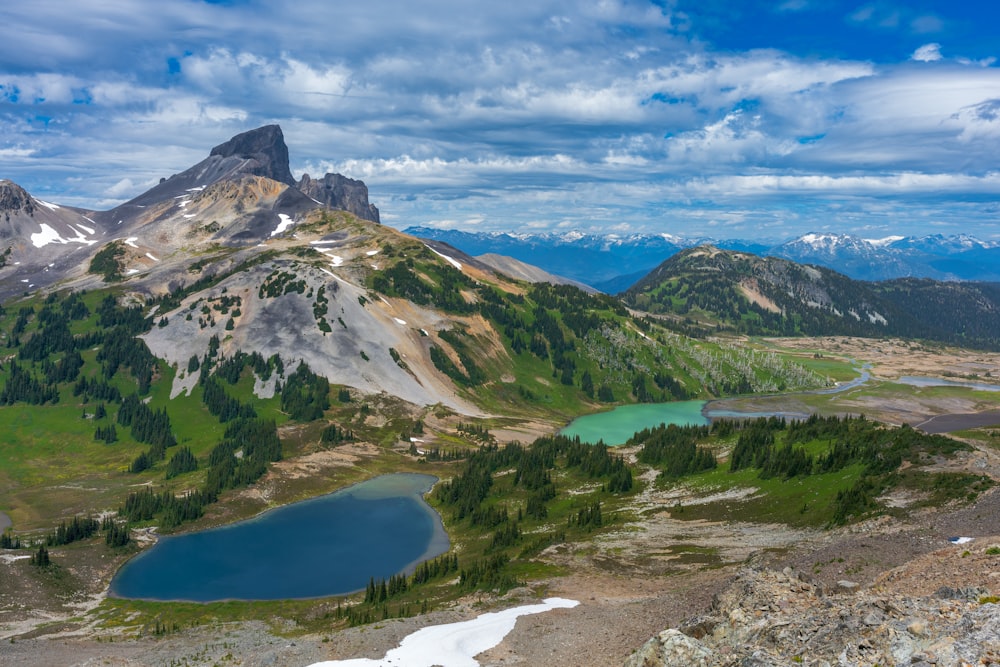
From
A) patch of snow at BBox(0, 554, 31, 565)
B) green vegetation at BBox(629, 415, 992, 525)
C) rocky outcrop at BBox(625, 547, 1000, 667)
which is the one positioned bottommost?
patch of snow at BBox(0, 554, 31, 565)

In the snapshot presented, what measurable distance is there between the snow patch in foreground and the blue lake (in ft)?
140

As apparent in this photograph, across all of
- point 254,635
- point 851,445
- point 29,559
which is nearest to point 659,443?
point 851,445

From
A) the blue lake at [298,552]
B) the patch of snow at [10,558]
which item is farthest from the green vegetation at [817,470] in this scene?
the patch of snow at [10,558]

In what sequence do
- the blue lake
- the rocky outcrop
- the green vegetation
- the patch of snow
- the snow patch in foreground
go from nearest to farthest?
the rocky outcrop, the snow patch in foreground, the green vegetation, the patch of snow, the blue lake

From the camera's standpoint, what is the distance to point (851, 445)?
88375 mm

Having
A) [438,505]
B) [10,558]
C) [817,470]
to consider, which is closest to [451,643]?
[817,470]

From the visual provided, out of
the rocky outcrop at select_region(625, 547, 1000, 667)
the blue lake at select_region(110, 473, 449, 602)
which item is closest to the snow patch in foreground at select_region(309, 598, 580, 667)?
the rocky outcrop at select_region(625, 547, 1000, 667)

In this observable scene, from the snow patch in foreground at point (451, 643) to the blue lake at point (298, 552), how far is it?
4271 centimetres

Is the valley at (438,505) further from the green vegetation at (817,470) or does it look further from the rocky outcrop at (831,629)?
the rocky outcrop at (831,629)

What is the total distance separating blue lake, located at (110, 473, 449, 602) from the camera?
8956 cm

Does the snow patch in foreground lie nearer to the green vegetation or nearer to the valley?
the valley

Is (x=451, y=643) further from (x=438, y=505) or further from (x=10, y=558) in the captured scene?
(x=438, y=505)

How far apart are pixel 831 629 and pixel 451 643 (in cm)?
2813

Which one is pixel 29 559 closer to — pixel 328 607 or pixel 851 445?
pixel 328 607
